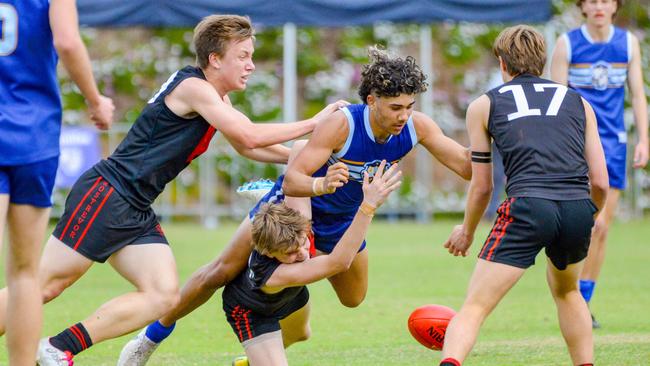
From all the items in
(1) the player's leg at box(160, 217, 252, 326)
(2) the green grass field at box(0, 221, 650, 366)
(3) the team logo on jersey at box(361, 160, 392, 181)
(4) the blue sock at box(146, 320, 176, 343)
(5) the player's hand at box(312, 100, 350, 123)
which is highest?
(5) the player's hand at box(312, 100, 350, 123)

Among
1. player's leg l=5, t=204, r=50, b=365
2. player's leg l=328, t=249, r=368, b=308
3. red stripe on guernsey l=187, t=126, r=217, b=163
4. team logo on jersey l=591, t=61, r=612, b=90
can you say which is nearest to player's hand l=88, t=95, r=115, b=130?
player's leg l=5, t=204, r=50, b=365

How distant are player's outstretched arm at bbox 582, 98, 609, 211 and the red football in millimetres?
1009

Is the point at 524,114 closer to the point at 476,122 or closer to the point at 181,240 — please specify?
the point at 476,122

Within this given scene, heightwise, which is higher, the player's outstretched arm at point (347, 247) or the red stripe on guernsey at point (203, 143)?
the red stripe on guernsey at point (203, 143)

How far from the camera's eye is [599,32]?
7.70 metres

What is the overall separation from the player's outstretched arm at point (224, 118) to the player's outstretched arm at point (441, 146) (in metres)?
0.62

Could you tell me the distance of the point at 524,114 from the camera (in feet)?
16.3

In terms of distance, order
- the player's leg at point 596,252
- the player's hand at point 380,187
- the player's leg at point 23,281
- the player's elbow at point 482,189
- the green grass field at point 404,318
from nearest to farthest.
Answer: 1. the player's leg at point 23,281
2. the player's hand at point 380,187
3. the player's elbow at point 482,189
4. the green grass field at point 404,318
5. the player's leg at point 596,252

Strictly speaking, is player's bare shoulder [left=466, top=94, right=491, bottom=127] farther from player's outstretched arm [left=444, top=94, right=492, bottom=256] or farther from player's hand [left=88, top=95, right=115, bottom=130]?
player's hand [left=88, top=95, right=115, bottom=130]

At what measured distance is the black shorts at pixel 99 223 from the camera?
17.0 feet

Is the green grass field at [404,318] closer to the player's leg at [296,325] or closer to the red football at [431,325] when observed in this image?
the player's leg at [296,325]

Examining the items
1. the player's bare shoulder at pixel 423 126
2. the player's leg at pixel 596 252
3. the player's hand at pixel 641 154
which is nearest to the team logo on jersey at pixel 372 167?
the player's bare shoulder at pixel 423 126

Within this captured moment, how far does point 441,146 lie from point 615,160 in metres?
2.54

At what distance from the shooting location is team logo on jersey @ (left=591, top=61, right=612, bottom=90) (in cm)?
771
